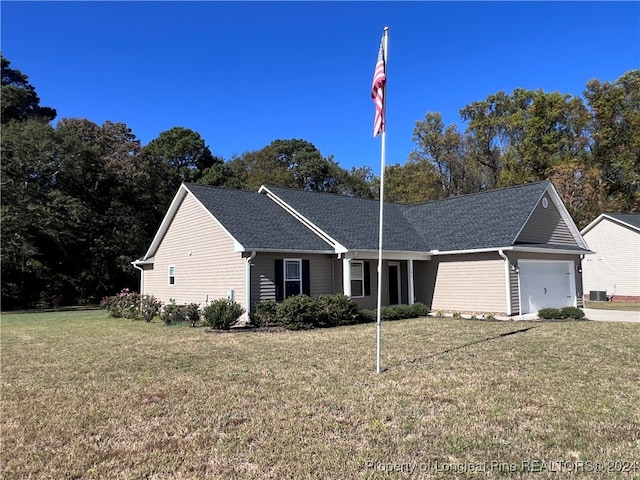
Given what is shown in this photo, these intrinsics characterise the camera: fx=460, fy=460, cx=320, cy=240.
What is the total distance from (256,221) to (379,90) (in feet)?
33.9

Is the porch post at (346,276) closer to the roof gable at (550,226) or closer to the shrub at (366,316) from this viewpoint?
the shrub at (366,316)

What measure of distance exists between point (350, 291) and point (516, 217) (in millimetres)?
7239

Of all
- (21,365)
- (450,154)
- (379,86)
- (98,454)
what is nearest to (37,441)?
(98,454)

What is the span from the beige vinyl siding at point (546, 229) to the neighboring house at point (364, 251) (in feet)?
0.14

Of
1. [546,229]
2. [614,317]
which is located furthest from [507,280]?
[546,229]

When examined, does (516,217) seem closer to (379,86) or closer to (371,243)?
(371,243)

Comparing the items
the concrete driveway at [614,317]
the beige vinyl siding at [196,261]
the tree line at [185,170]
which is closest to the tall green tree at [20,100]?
the tree line at [185,170]

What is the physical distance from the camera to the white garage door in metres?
18.0

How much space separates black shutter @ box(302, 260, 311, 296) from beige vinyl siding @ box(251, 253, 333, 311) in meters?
0.10

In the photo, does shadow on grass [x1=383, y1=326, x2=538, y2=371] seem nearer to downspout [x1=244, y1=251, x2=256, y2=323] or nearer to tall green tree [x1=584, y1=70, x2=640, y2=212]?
downspout [x1=244, y1=251, x2=256, y2=323]

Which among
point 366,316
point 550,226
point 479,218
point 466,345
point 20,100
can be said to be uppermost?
point 20,100

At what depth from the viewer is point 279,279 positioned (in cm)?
1633

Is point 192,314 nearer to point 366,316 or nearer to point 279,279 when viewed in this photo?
point 279,279

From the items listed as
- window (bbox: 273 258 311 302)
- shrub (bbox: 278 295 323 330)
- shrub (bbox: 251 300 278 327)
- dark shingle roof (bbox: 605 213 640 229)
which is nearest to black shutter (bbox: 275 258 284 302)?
window (bbox: 273 258 311 302)
